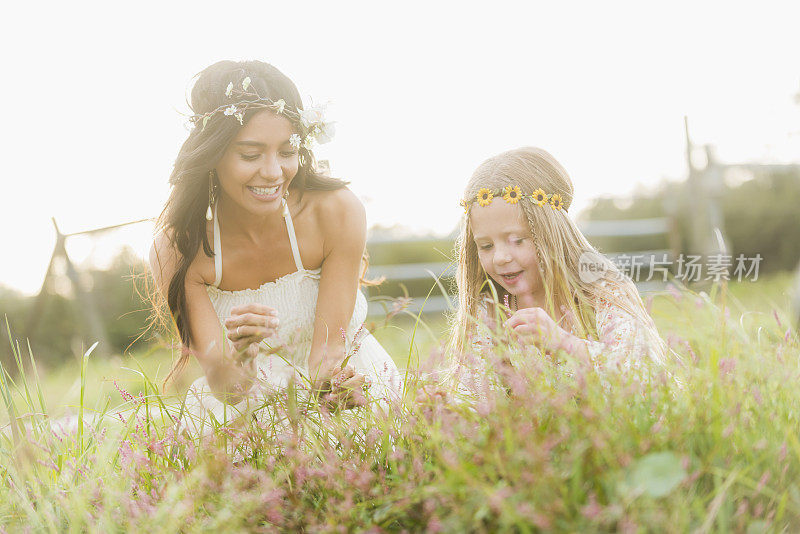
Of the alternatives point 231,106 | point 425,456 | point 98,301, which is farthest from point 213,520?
point 98,301

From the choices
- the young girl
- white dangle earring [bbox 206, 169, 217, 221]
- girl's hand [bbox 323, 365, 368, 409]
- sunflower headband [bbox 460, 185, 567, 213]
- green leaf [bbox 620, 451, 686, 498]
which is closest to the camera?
green leaf [bbox 620, 451, 686, 498]

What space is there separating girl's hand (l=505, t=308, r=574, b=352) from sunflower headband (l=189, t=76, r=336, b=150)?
128cm

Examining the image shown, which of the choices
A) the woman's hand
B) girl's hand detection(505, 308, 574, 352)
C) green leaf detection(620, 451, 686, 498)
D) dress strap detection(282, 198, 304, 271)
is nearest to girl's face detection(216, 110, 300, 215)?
dress strap detection(282, 198, 304, 271)

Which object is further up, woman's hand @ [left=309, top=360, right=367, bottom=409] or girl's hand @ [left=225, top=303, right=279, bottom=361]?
girl's hand @ [left=225, top=303, right=279, bottom=361]

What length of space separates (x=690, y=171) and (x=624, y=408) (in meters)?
7.48

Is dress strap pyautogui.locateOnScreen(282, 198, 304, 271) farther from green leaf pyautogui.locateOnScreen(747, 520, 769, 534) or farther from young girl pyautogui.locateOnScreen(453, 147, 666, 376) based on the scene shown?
green leaf pyautogui.locateOnScreen(747, 520, 769, 534)

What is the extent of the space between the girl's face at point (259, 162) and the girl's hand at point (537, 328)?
1.21 m

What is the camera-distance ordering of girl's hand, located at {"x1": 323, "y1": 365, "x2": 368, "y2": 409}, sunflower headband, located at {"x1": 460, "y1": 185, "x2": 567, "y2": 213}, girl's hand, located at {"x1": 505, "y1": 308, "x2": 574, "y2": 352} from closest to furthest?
girl's hand, located at {"x1": 505, "y1": 308, "x2": 574, "y2": 352} → girl's hand, located at {"x1": 323, "y1": 365, "x2": 368, "y2": 409} → sunflower headband, located at {"x1": 460, "y1": 185, "x2": 567, "y2": 213}

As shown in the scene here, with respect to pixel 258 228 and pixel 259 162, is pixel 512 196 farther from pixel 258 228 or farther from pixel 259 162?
pixel 258 228

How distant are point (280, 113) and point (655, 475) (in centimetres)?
203

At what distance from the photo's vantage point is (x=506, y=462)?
121 cm

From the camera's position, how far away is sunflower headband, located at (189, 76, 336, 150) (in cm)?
257

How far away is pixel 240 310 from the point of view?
1957 mm

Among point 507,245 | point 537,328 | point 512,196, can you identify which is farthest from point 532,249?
point 537,328
